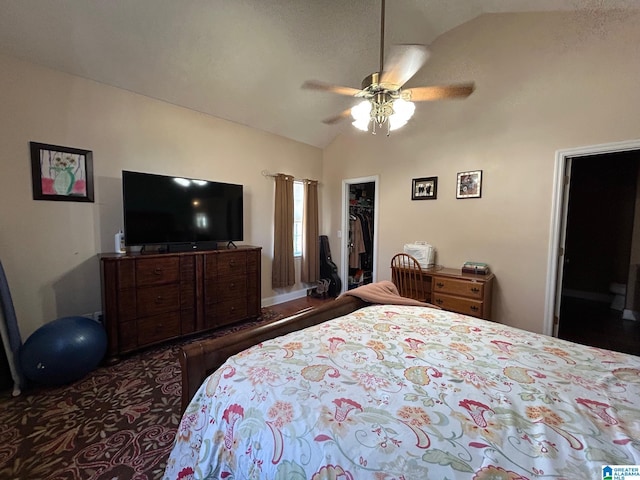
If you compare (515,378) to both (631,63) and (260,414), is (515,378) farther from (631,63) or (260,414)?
(631,63)

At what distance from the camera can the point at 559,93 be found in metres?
2.57

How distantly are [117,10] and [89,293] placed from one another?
8.17 feet

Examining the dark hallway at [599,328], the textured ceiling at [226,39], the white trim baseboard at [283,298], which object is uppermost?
the textured ceiling at [226,39]

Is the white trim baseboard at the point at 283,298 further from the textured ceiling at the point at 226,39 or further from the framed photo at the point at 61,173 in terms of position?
the textured ceiling at the point at 226,39

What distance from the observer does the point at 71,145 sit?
8.19ft

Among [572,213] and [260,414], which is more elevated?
[572,213]

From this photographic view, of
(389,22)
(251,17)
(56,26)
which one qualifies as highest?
(389,22)

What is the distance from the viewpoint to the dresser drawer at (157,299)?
253 centimetres

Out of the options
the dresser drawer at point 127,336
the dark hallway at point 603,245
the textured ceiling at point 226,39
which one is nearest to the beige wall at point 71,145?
the textured ceiling at point 226,39

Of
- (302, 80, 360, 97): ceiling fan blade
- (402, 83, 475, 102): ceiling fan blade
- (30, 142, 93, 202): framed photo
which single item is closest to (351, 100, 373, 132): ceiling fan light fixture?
(302, 80, 360, 97): ceiling fan blade

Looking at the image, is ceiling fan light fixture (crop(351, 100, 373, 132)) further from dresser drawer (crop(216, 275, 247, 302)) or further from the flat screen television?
dresser drawer (crop(216, 275, 247, 302))

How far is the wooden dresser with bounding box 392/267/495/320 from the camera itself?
2791 mm

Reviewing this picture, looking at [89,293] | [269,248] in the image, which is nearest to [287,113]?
[269,248]

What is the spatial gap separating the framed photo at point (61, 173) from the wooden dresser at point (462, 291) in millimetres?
3670
